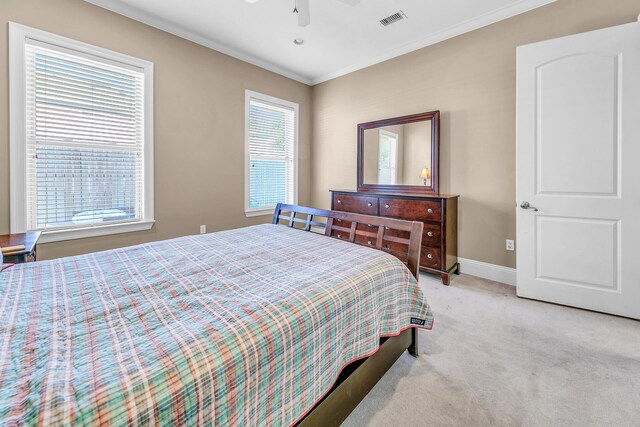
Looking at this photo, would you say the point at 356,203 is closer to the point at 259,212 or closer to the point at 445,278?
the point at 445,278

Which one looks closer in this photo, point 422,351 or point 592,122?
point 422,351

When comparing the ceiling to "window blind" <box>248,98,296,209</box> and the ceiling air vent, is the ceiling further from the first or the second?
"window blind" <box>248,98,296,209</box>

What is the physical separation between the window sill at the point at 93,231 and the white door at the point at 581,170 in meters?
3.81

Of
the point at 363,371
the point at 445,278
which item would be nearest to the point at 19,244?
the point at 363,371

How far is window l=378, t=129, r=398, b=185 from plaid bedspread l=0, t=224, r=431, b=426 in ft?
7.61

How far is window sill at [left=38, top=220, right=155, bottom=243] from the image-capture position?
2.62m

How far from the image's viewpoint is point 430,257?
3113mm

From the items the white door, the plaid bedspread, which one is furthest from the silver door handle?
the plaid bedspread

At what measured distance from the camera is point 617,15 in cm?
240

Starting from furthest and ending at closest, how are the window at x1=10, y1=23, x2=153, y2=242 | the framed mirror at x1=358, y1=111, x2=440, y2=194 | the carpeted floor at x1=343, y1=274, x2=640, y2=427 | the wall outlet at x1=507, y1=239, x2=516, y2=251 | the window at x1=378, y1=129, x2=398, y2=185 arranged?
the window at x1=378, y1=129, x2=398, y2=185, the framed mirror at x1=358, y1=111, x2=440, y2=194, the wall outlet at x1=507, y1=239, x2=516, y2=251, the window at x1=10, y1=23, x2=153, y2=242, the carpeted floor at x1=343, y1=274, x2=640, y2=427

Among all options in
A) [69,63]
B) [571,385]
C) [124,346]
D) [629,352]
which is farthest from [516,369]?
[69,63]

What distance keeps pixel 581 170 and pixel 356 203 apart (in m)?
2.15

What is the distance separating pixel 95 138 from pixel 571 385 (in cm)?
410

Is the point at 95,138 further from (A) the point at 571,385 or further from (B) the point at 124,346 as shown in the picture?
(A) the point at 571,385
